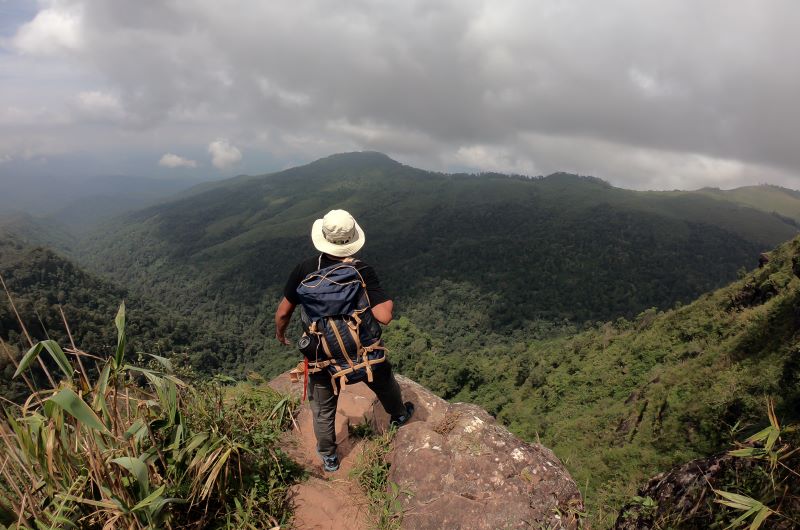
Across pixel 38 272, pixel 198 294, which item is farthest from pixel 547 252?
pixel 38 272

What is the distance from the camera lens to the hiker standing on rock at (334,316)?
3799 millimetres

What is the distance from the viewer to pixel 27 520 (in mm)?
2348

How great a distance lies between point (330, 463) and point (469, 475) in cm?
159

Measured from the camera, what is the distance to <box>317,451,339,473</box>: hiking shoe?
4223 mm

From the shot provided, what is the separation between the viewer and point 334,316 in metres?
3.82

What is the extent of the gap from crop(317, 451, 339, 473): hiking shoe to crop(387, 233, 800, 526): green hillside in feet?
8.74

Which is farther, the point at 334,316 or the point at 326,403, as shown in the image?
the point at 326,403

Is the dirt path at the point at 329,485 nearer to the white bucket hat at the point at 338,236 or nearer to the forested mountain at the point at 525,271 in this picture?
the white bucket hat at the point at 338,236

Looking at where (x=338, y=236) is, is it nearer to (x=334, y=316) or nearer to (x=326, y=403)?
(x=334, y=316)

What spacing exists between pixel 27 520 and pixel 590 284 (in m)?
140

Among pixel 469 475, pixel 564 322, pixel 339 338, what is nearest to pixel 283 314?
pixel 339 338

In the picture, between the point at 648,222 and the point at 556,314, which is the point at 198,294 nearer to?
the point at 556,314

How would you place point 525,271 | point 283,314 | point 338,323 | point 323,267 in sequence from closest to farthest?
point 338,323
point 323,267
point 283,314
point 525,271

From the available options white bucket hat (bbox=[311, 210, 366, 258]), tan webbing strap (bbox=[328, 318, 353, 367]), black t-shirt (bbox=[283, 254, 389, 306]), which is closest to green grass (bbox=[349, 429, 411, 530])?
tan webbing strap (bbox=[328, 318, 353, 367])
